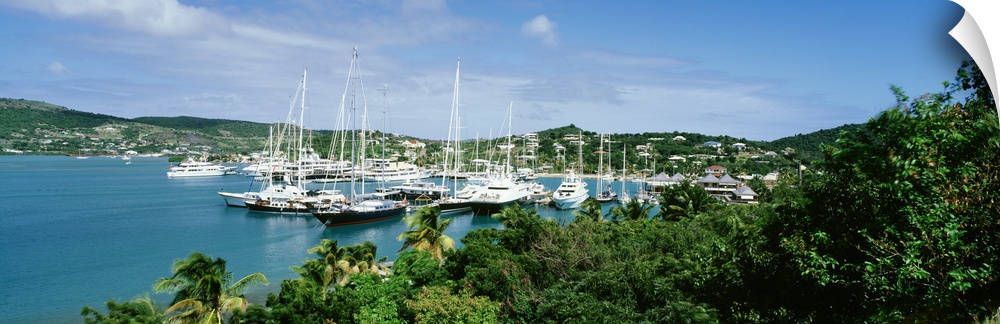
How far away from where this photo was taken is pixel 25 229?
4266cm

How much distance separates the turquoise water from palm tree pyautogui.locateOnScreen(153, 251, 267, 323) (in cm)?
1040

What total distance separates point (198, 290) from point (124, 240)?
3067cm

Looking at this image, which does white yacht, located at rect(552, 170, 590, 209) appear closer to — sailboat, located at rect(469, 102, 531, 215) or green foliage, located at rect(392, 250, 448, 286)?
sailboat, located at rect(469, 102, 531, 215)

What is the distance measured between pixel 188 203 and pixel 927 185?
65925 millimetres

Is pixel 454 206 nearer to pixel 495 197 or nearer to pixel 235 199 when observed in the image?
pixel 495 197

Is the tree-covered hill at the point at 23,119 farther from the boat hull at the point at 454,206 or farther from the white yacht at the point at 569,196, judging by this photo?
the white yacht at the point at 569,196

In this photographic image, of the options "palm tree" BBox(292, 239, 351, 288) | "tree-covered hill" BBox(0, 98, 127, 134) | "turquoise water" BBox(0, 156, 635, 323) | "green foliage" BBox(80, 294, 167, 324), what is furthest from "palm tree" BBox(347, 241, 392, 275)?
"tree-covered hill" BBox(0, 98, 127, 134)

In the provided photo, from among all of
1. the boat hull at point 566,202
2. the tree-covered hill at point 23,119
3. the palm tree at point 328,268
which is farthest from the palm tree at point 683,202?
the tree-covered hill at point 23,119

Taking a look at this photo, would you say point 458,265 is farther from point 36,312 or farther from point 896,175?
point 36,312

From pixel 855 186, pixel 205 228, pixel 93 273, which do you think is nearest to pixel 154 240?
pixel 205 228

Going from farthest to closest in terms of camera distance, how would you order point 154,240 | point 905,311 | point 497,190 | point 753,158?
point 753,158 < point 497,190 < point 154,240 < point 905,311

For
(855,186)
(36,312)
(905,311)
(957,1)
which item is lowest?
(36,312)

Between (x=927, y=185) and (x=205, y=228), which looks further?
(x=205, y=228)

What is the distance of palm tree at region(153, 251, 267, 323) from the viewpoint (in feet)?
46.9
